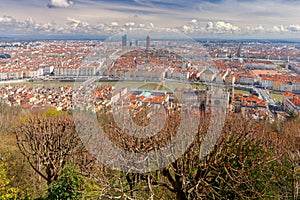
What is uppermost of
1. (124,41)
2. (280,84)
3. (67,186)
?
(124,41)

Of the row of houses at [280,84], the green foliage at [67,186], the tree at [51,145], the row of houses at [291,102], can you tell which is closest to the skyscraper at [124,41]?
the green foliage at [67,186]

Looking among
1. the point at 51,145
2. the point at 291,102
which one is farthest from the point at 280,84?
the point at 51,145

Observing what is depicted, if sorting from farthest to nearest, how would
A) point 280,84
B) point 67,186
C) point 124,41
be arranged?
1. point 280,84
2. point 67,186
3. point 124,41

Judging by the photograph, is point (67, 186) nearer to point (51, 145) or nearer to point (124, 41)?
point (51, 145)

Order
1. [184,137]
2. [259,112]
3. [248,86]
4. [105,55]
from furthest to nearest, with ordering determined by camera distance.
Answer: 1. [248,86]
2. [259,112]
3. [184,137]
4. [105,55]

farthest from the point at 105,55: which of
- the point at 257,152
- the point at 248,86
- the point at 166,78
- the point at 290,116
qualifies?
the point at 248,86

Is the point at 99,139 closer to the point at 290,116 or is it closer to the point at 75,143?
the point at 75,143

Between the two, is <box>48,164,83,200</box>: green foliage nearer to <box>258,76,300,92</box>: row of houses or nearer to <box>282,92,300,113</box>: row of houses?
<box>282,92,300,113</box>: row of houses

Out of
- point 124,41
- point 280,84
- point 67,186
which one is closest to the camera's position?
point 124,41

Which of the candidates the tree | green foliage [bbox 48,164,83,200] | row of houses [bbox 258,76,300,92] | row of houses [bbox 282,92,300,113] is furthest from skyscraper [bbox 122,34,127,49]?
row of houses [bbox 258,76,300,92]
